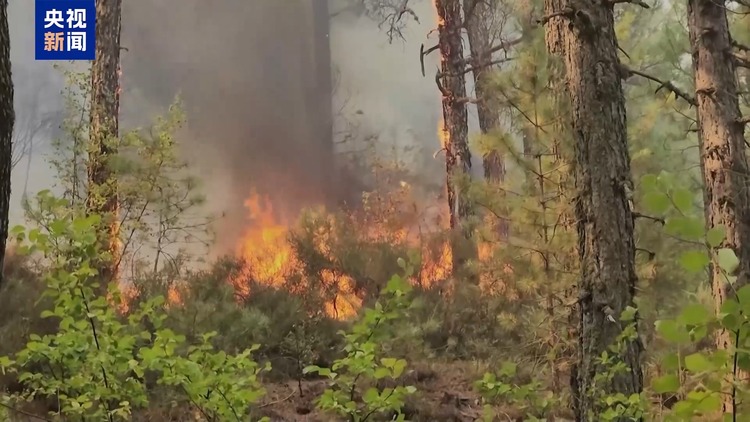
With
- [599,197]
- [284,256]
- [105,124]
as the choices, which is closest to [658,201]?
[599,197]

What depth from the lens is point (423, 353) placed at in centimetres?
Answer: 529

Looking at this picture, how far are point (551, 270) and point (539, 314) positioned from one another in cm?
35

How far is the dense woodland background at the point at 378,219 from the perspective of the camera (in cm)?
170

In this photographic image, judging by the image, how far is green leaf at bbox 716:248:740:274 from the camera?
26.8 inches

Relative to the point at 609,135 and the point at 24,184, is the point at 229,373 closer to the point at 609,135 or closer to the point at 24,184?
the point at 609,135

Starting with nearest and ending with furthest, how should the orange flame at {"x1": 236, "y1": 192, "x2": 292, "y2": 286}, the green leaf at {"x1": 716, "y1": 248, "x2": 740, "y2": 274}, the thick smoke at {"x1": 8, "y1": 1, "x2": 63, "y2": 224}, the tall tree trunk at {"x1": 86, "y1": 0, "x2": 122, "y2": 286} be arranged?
the green leaf at {"x1": 716, "y1": 248, "x2": 740, "y2": 274} → the tall tree trunk at {"x1": 86, "y1": 0, "x2": 122, "y2": 286} → the thick smoke at {"x1": 8, "y1": 1, "x2": 63, "y2": 224} → the orange flame at {"x1": 236, "y1": 192, "x2": 292, "y2": 286}

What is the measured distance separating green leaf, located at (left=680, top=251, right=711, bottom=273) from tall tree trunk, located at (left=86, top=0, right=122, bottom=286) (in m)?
5.16

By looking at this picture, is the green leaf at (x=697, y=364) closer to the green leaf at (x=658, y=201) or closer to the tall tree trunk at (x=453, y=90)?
the green leaf at (x=658, y=201)

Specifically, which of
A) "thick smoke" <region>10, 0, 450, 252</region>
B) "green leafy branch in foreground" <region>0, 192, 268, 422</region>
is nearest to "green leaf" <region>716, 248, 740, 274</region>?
"green leafy branch in foreground" <region>0, 192, 268, 422</region>

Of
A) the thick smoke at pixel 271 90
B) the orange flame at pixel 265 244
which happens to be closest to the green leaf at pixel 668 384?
the orange flame at pixel 265 244

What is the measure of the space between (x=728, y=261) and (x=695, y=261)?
1.8 inches

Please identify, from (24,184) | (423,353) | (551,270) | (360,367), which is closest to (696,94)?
(551,270)

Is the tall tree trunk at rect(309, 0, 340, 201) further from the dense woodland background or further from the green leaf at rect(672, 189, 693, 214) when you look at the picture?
the green leaf at rect(672, 189, 693, 214)

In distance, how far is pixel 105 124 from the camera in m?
5.84
